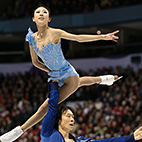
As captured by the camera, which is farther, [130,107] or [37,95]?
[37,95]

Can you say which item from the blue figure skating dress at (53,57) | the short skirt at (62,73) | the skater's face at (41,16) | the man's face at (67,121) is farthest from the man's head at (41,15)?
the man's face at (67,121)

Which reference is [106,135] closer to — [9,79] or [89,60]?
[89,60]

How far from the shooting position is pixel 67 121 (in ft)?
12.6

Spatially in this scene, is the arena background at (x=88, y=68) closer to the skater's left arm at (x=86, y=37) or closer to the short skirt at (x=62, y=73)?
the short skirt at (x=62, y=73)

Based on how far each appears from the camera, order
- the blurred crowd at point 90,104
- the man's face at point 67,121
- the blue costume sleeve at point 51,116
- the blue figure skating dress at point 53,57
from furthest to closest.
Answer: the blurred crowd at point 90,104
the blue figure skating dress at point 53,57
the man's face at point 67,121
the blue costume sleeve at point 51,116

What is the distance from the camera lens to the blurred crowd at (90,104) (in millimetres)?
10570

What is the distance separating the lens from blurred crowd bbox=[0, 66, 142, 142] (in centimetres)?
1057

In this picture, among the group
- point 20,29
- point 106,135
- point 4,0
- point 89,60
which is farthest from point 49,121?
point 4,0

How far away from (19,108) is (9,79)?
297cm

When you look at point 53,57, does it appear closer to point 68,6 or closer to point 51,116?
point 51,116

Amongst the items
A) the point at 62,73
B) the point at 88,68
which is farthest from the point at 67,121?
the point at 88,68

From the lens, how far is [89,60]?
15469 millimetres

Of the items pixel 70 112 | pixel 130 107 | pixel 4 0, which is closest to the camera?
pixel 70 112

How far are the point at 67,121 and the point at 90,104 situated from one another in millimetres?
8401
